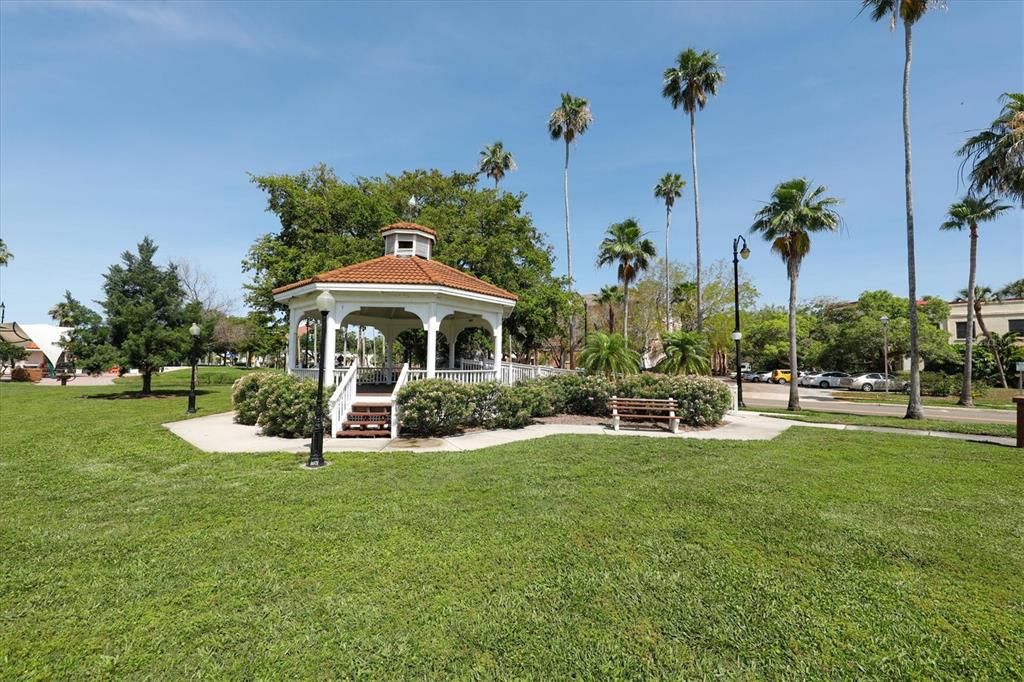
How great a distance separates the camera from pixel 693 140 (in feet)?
95.5

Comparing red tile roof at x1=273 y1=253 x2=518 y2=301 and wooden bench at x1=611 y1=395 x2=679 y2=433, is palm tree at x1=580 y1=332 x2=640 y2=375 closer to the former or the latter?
wooden bench at x1=611 y1=395 x2=679 y2=433

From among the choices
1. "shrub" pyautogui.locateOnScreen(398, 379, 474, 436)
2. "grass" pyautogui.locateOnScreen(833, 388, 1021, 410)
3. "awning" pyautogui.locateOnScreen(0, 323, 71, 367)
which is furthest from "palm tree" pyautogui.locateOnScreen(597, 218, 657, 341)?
"awning" pyautogui.locateOnScreen(0, 323, 71, 367)

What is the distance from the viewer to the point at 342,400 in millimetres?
10703

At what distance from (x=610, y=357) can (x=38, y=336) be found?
207 ft

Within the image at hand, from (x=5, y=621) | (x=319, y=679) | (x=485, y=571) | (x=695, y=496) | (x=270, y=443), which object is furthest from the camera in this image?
(x=270, y=443)

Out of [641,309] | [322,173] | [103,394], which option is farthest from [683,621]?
[641,309]

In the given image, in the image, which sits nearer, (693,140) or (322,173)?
(322,173)

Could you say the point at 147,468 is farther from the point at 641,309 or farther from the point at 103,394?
the point at 641,309

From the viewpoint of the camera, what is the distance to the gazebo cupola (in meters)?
15.3

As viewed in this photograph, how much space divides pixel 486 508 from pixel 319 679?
2.92 m

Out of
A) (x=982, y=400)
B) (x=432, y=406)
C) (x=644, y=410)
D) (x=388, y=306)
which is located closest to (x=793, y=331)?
(x=644, y=410)

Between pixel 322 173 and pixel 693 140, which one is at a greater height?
pixel 693 140

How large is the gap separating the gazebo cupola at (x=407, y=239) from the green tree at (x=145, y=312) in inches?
553

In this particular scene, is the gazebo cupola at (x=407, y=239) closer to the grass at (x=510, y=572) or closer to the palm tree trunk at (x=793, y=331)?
the grass at (x=510, y=572)
